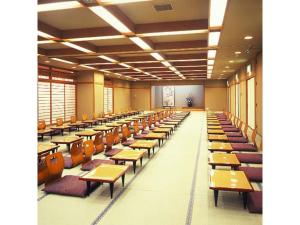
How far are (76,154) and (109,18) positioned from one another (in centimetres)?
320

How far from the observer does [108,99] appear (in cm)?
2061

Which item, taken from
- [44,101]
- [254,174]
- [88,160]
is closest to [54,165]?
[88,160]

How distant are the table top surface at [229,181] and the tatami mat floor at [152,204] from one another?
14.0 inches

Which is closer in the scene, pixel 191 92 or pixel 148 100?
pixel 148 100

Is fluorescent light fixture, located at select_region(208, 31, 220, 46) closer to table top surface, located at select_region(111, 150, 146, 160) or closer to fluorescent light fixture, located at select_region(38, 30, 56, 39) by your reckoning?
table top surface, located at select_region(111, 150, 146, 160)

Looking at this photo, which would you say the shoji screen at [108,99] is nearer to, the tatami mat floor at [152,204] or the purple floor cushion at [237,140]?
the purple floor cushion at [237,140]

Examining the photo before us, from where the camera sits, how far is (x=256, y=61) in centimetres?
947

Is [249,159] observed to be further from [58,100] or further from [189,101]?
[189,101]

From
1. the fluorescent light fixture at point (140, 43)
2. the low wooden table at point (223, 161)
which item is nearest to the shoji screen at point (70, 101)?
the fluorescent light fixture at point (140, 43)
